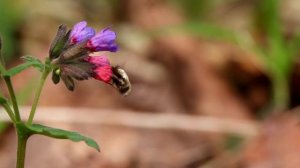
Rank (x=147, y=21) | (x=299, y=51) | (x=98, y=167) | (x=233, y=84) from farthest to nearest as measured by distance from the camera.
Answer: (x=147, y=21), (x=233, y=84), (x=299, y=51), (x=98, y=167)

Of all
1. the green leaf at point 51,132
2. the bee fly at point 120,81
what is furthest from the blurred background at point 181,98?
the green leaf at point 51,132

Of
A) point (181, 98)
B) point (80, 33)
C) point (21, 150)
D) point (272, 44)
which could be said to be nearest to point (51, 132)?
point (21, 150)

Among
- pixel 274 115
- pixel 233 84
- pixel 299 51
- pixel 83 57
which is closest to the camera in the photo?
pixel 83 57

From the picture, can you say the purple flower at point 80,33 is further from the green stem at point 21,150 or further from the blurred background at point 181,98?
the blurred background at point 181,98

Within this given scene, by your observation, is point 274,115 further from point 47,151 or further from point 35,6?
point 35,6

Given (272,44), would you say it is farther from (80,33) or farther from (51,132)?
(51,132)

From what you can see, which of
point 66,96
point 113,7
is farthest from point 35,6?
point 66,96
